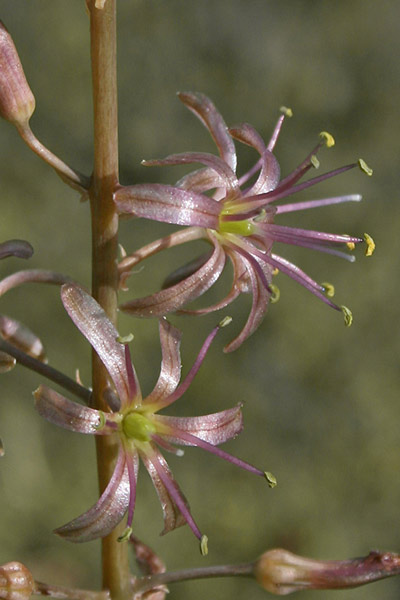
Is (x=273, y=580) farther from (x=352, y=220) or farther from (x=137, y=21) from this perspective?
(x=137, y=21)

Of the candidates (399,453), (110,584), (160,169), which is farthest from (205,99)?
(399,453)

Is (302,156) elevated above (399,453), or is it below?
above

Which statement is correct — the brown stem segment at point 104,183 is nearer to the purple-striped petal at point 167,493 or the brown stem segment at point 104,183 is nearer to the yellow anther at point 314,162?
the purple-striped petal at point 167,493

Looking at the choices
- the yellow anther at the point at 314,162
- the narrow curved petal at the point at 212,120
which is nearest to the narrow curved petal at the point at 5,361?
the narrow curved petal at the point at 212,120

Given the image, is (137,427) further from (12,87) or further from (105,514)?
(12,87)

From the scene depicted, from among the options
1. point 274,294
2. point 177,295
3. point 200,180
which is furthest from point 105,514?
point 200,180

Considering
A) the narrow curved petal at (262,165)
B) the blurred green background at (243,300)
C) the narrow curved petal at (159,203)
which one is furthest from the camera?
the blurred green background at (243,300)
